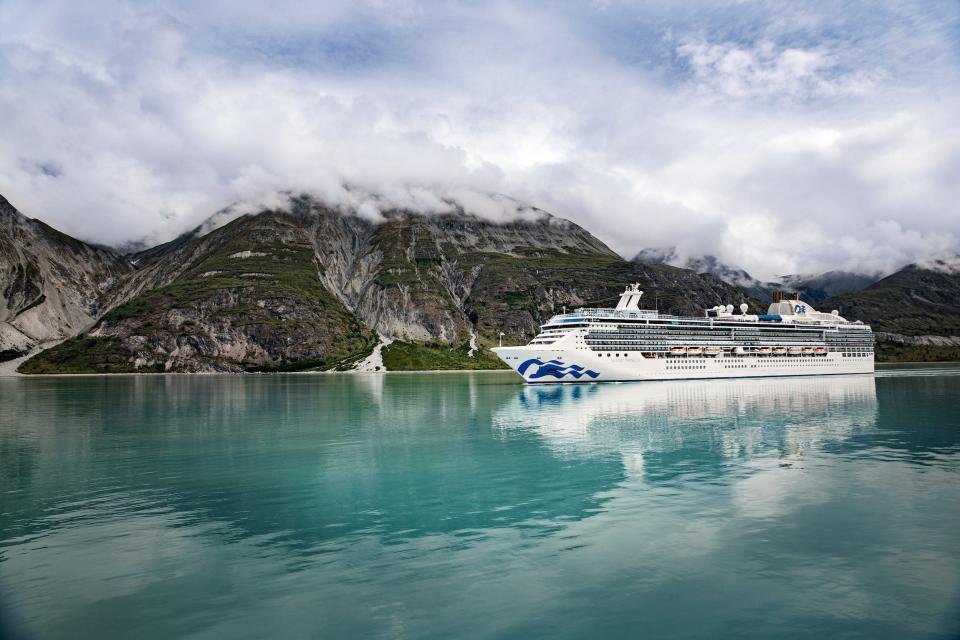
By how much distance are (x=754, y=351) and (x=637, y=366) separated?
4210 centimetres

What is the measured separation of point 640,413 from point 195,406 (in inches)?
2566

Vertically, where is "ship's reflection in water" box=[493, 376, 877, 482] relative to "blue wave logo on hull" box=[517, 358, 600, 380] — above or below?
below

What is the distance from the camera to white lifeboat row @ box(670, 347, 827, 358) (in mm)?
150625

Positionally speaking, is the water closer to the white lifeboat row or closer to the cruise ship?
the cruise ship

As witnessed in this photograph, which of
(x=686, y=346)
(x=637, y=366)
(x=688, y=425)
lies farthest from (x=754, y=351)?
(x=688, y=425)

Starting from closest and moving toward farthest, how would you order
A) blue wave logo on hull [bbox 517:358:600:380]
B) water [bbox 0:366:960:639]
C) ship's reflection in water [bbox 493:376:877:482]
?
water [bbox 0:366:960:639]
ship's reflection in water [bbox 493:376:877:482]
blue wave logo on hull [bbox 517:358:600:380]

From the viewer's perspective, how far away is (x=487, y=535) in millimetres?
25578

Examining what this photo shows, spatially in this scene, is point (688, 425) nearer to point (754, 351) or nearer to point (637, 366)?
point (637, 366)

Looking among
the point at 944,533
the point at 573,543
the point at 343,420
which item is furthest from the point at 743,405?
the point at 573,543

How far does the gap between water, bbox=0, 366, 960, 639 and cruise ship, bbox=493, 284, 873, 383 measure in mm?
78695

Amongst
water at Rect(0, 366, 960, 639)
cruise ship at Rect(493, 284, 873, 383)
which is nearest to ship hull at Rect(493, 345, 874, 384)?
cruise ship at Rect(493, 284, 873, 383)

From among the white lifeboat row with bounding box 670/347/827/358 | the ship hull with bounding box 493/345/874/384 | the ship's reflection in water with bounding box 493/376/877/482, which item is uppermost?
the white lifeboat row with bounding box 670/347/827/358

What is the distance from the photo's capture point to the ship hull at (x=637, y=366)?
131 m

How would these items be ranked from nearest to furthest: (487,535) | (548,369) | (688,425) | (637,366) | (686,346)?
(487,535) < (688,425) < (548,369) < (637,366) < (686,346)
